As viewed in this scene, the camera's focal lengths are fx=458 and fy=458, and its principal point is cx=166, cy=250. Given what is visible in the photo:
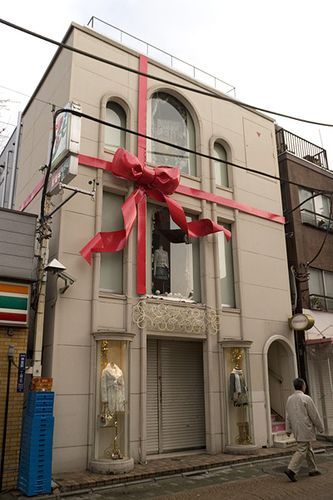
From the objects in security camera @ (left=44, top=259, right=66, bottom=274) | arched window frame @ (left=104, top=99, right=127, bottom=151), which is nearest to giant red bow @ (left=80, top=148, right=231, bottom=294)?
arched window frame @ (left=104, top=99, right=127, bottom=151)

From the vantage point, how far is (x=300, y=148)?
66.2 feet

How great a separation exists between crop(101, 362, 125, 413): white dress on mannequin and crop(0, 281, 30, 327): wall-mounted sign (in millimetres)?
2284

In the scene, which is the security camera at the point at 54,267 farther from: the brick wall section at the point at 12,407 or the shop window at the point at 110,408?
the shop window at the point at 110,408

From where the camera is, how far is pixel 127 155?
11945mm

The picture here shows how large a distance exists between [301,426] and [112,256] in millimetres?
5978

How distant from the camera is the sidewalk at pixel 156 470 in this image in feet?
28.4

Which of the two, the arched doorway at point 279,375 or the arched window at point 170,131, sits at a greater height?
the arched window at point 170,131

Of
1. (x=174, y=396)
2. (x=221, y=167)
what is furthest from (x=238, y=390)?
(x=221, y=167)

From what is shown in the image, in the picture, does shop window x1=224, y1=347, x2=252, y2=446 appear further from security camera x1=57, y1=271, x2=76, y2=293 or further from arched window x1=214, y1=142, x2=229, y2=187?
arched window x1=214, y1=142, x2=229, y2=187

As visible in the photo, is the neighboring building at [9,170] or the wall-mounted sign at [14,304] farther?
the neighboring building at [9,170]

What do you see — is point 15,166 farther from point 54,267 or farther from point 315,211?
point 315,211

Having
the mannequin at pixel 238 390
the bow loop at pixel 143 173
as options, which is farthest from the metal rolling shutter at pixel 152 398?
the bow loop at pixel 143 173

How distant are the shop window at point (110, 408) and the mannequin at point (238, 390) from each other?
3263mm

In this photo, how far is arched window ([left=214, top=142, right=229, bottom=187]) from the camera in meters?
15.0
